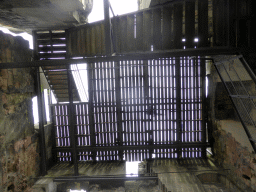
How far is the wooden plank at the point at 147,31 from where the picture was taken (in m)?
6.00

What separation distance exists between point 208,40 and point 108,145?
622 centimetres

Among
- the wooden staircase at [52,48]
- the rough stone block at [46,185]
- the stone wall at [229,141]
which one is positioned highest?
the wooden staircase at [52,48]

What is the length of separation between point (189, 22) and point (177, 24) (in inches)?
15.6

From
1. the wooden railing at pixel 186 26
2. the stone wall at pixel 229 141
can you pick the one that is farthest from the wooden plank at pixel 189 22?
the stone wall at pixel 229 141

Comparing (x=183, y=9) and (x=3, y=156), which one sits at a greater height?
(x=183, y=9)

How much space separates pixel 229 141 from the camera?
6578mm

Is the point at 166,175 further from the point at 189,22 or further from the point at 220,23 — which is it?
the point at 220,23

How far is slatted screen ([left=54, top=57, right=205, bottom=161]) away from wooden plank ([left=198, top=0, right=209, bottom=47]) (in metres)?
1.86

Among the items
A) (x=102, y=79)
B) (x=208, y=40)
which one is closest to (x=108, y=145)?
(x=102, y=79)

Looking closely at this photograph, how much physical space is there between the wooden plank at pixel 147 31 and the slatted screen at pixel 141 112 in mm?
1547

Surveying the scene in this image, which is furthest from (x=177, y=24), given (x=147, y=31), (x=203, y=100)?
(x=203, y=100)

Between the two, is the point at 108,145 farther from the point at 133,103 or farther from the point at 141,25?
the point at 141,25

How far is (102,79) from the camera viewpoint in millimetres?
7781

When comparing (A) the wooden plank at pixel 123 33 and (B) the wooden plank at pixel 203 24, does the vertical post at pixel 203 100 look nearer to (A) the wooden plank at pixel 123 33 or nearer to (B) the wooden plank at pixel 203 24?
(B) the wooden plank at pixel 203 24
